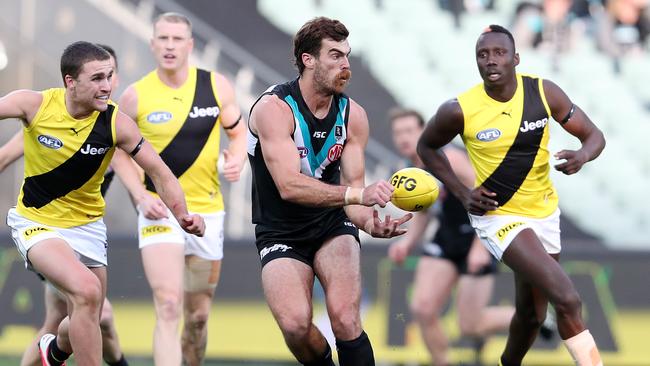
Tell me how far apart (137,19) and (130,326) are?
4.05 metres

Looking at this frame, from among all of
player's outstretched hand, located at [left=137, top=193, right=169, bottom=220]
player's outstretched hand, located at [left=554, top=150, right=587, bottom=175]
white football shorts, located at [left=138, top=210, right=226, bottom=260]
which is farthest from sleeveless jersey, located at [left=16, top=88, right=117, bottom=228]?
player's outstretched hand, located at [left=554, top=150, right=587, bottom=175]

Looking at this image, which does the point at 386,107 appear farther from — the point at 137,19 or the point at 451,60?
the point at 137,19

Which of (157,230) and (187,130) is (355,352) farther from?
(187,130)

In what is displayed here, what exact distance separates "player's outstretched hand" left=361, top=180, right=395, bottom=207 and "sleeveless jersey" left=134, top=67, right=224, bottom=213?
2.52 meters

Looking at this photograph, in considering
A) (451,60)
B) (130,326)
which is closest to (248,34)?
(451,60)

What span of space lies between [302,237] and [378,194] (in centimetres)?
92

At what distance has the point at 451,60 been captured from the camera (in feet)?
49.8

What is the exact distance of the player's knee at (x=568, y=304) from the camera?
7.71 m

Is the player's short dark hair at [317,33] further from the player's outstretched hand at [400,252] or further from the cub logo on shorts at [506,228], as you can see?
the player's outstretched hand at [400,252]

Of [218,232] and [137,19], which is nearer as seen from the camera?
[218,232]

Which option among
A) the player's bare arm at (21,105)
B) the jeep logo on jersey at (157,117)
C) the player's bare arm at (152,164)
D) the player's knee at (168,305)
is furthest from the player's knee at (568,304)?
the player's bare arm at (21,105)

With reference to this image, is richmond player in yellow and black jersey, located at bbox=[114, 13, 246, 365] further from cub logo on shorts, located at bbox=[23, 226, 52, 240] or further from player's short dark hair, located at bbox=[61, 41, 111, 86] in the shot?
player's short dark hair, located at bbox=[61, 41, 111, 86]

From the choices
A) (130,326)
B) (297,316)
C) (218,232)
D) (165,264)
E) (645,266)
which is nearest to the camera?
(297,316)

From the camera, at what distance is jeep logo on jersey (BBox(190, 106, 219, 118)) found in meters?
8.94
